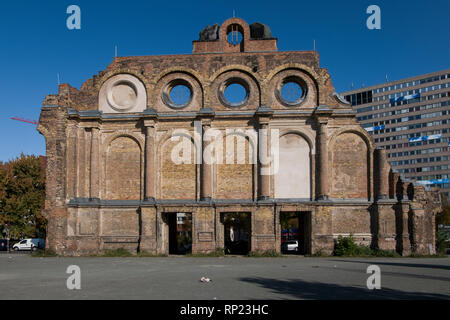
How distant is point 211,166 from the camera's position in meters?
25.0

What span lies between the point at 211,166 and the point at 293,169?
5.04 metres

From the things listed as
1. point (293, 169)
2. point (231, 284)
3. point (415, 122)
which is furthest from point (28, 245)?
point (415, 122)

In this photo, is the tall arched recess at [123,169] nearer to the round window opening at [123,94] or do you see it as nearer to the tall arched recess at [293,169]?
the round window opening at [123,94]

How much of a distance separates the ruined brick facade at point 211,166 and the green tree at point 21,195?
19.2 metres

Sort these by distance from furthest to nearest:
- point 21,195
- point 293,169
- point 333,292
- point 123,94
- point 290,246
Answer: point 21,195, point 290,246, point 123,94, point 293,169, point 333,292

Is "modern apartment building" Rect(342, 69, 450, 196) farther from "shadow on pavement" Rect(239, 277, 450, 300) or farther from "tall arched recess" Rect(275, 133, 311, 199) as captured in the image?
"shadow on pavement" Rect(239, 277, 450, 300)

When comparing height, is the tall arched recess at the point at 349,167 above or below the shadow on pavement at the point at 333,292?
above

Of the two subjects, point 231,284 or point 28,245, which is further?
point 28,245

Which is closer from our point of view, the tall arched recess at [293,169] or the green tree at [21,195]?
the tall arched recess at [293,169]

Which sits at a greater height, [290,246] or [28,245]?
[290,246]

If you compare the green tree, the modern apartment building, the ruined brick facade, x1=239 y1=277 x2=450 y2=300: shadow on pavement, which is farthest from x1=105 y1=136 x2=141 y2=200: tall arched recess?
the modern apartment building

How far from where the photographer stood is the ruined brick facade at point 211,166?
24328 mm

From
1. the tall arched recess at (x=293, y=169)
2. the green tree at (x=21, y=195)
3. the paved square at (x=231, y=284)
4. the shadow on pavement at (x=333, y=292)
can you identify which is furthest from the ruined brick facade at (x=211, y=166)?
the green tree at (x=21, y=195)

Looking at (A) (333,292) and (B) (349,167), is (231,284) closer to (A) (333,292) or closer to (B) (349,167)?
(A) (333,292)
